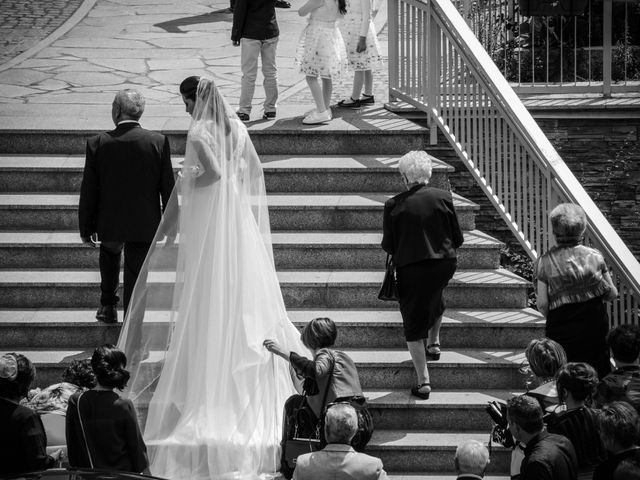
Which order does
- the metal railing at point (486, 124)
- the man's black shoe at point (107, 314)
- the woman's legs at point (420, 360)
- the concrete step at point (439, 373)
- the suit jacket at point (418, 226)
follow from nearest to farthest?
the suit jacket at point (418, 226) < the woman's legs at point (420, 360) < the metal railing at point (486, 124) < the concrete step at point (439, 373) < the man's black shoe at point (107, 314)

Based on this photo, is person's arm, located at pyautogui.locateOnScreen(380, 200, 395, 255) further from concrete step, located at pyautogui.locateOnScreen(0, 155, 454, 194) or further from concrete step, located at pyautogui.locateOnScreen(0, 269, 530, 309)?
concrete step, located at pyautogui.locateOnScreen(0, 155, 454, 194)

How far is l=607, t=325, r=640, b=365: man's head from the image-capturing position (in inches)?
276

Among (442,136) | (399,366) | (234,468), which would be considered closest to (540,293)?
(399,366)

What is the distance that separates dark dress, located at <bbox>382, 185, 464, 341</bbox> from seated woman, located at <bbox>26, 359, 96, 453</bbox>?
7.72 ft

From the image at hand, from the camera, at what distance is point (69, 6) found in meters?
17.2

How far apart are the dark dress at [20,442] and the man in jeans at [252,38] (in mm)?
5304

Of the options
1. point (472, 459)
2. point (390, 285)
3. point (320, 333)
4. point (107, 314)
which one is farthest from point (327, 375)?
point (107, 314)

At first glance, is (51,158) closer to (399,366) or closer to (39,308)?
(39,308)

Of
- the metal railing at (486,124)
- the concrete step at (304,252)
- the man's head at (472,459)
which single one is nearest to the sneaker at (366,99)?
the metal railing at (486,124)

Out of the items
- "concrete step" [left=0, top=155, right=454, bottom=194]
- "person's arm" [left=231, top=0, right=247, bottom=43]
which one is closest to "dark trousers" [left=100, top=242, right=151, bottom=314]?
"concrete step" [left=0, top=155, right=454, bottom=194]

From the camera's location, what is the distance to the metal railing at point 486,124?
8672 millimetres

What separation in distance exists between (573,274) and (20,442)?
11.8 feet

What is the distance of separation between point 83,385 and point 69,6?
11.3 metres

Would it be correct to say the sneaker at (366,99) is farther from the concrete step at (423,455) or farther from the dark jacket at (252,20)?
the concrete step at (423,455)
